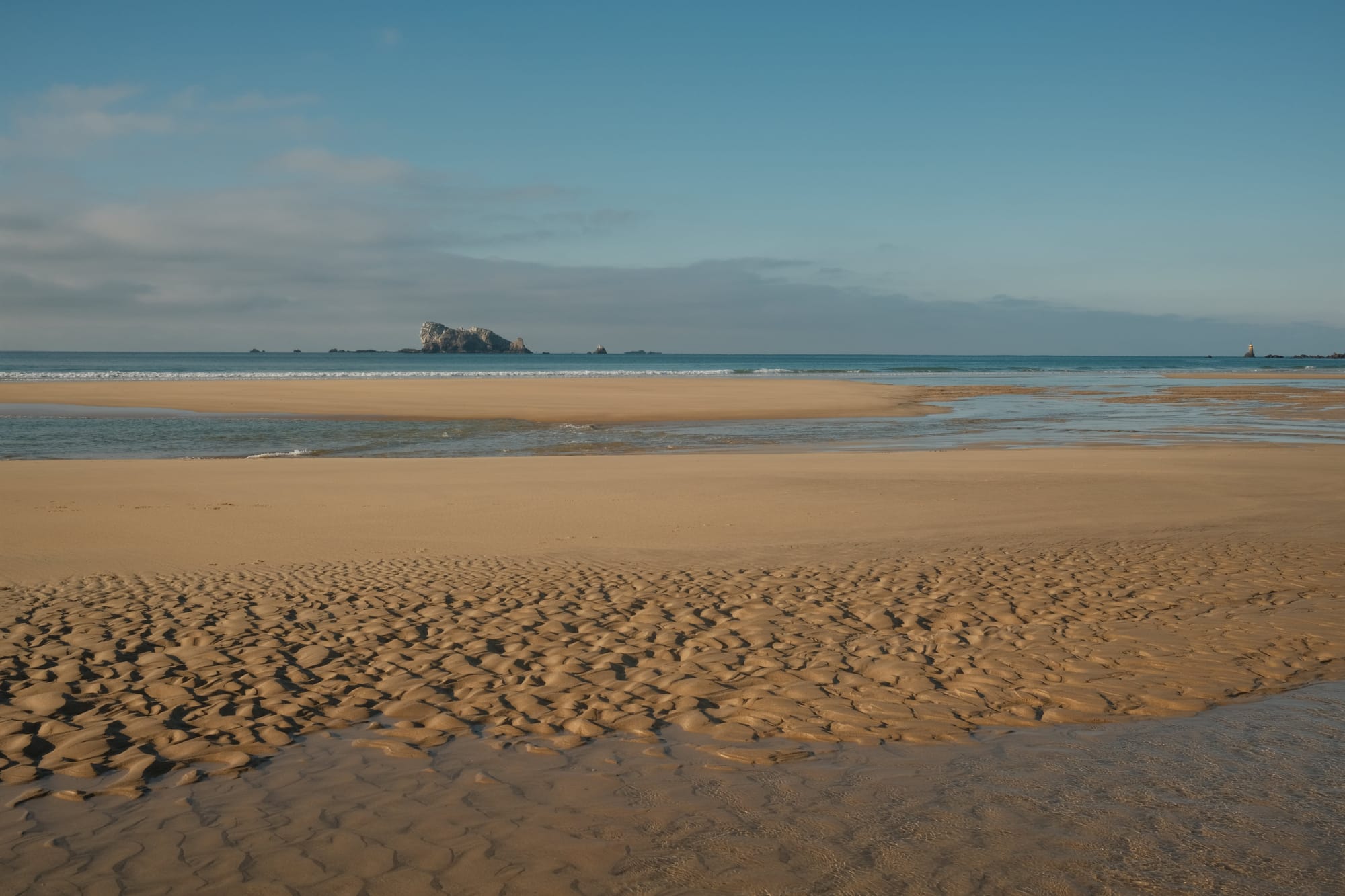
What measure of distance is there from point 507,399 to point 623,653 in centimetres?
3521

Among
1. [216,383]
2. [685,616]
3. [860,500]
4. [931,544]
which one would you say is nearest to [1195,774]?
[685,616]

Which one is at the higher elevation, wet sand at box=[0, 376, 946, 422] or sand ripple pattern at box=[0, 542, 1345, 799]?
wet sand at box=[0, 376, 946, 422]

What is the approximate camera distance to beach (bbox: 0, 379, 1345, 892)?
4.53m

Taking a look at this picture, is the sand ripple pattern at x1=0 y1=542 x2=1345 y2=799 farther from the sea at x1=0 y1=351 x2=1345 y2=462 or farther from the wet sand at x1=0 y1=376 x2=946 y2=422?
the wet sand at x1=0 y1=376 x2=946 y2=422

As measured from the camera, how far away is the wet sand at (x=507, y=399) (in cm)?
3288

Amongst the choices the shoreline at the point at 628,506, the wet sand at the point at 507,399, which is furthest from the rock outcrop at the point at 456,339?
the shoreline at the point at 628,506

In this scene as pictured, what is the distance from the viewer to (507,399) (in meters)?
40.5

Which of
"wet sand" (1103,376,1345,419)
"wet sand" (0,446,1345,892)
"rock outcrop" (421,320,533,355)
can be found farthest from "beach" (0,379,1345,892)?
"rock outcrop" (421,320,533,355)

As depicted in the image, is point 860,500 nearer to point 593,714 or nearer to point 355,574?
point 355,574

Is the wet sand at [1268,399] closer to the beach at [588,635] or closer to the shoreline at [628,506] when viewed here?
the shoreline at [628,506]

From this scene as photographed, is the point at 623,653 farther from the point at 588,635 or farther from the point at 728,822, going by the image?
the point at 728,822

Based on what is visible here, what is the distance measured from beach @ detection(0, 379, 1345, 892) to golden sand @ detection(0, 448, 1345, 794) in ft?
0.11

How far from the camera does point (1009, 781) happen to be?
14.3 ft

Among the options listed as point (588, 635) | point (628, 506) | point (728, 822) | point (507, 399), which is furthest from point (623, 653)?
point (507, 399)
